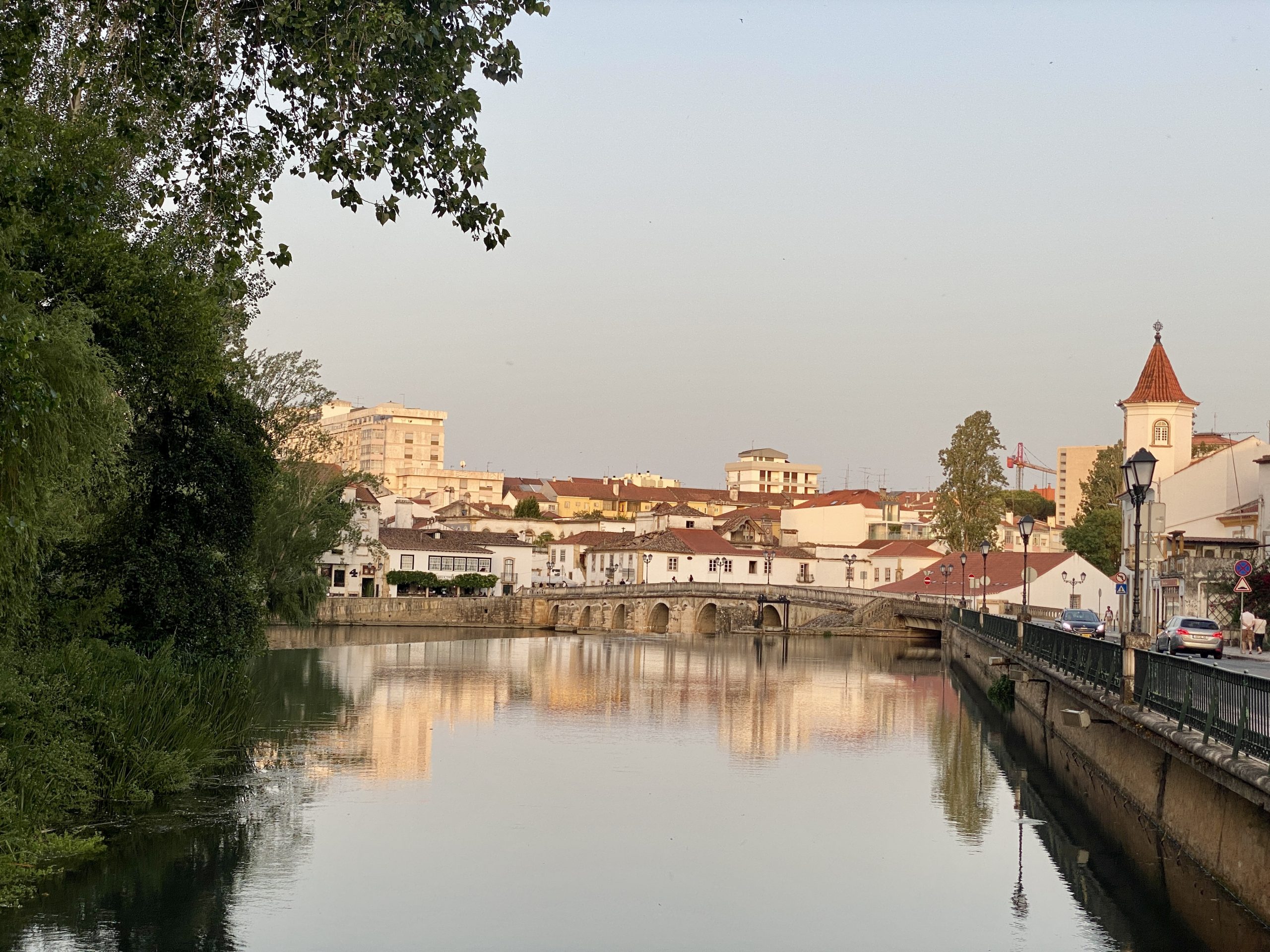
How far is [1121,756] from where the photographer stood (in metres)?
20.8

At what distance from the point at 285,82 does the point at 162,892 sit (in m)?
9.27

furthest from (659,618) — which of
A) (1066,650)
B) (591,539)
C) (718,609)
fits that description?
(1066,650)

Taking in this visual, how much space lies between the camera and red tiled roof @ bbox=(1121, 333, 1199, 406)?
253ft

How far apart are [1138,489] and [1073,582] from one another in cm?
6441

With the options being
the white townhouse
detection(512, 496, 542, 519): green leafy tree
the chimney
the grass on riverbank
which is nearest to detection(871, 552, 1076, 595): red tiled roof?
the white townhouse

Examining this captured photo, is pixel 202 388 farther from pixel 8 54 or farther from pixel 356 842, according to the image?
pixel 8 54

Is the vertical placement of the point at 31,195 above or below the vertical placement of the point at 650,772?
above

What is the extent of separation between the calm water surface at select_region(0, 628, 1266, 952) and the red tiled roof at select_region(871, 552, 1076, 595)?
46.3m

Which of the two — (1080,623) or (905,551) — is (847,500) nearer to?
(905,551)

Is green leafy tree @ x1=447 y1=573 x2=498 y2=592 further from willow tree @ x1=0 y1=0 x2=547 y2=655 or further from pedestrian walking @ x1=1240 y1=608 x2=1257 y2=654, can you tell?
willow tree @ x1=0 y1=0 x2=547 y2=655

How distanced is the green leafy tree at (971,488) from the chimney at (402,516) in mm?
55941

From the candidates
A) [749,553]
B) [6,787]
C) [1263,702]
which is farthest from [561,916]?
[749,553]

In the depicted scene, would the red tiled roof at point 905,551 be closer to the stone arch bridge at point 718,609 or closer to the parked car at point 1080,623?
the stone arch bridge at point 718,609

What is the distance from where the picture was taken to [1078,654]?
24.7 meters
